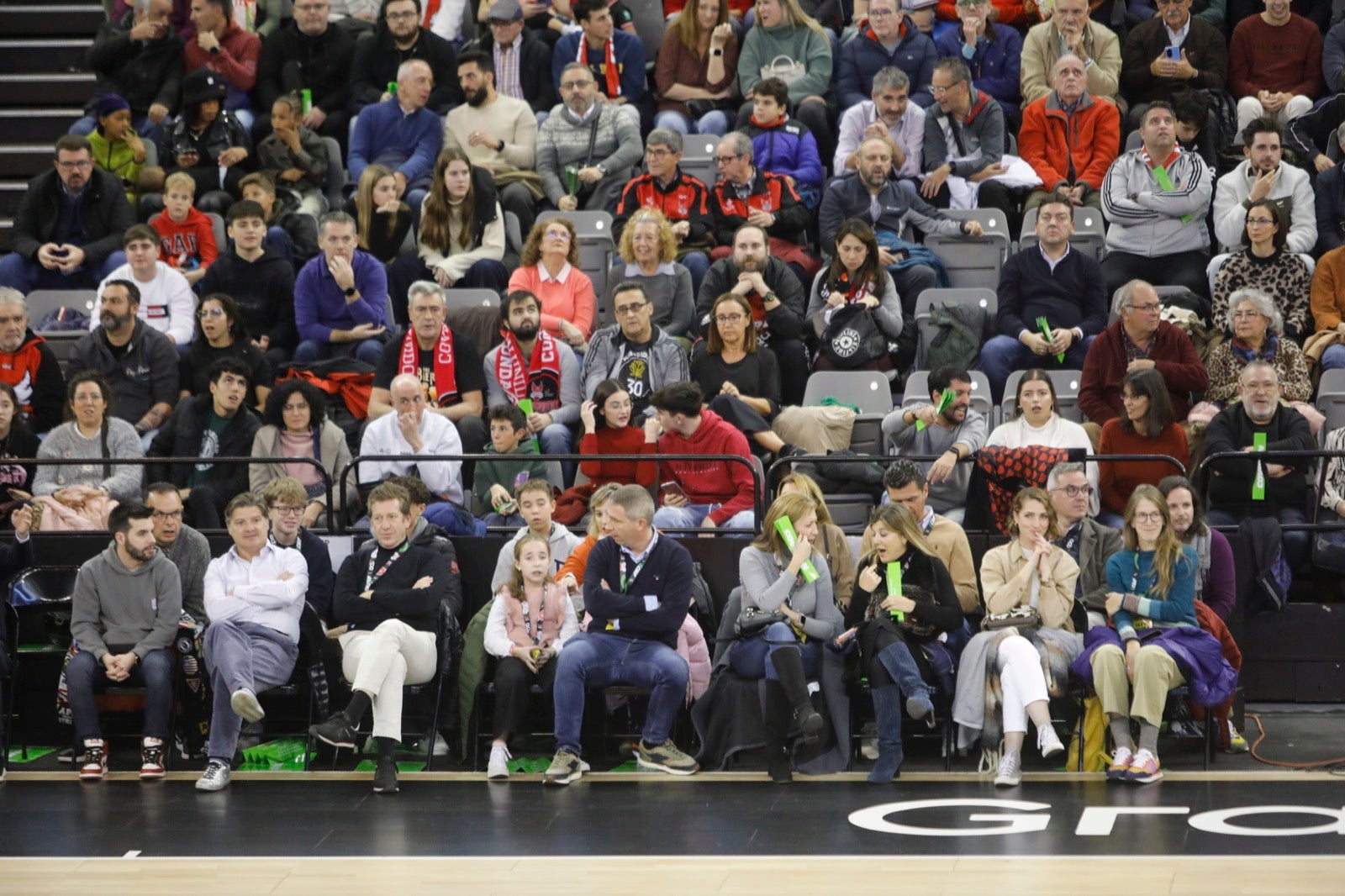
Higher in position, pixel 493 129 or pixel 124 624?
pixel 493 129

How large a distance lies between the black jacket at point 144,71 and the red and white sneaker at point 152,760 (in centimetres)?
562

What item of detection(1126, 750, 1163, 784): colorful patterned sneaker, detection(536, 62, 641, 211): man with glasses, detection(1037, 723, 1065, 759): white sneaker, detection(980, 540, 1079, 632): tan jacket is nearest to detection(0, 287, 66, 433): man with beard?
detection(536, 62, 641, 211): man with glasses

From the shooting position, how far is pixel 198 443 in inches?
383

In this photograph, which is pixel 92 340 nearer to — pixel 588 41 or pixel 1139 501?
pixel 588 41

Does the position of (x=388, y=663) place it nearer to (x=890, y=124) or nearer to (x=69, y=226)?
(x=69, y=226)

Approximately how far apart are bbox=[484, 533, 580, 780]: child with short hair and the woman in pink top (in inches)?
94.0

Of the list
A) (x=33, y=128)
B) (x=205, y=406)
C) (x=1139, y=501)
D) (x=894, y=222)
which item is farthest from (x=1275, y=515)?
(x=33, y=128)

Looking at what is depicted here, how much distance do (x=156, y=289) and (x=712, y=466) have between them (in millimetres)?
3622

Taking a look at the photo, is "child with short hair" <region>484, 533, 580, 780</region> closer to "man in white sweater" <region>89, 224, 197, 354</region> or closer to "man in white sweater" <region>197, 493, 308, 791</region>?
"man in white sweater" <region>197, 493, 308, 791</region>

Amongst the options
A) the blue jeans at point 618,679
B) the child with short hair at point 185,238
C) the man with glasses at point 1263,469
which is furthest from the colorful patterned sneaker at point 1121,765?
the child with short hair at point 185,238

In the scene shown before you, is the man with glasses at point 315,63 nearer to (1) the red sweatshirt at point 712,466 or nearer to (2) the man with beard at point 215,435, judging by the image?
(2) the man with beard at point 215,435

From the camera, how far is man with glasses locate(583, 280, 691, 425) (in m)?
9.92

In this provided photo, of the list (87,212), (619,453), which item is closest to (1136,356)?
(619,453)

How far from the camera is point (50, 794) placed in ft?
26.2
